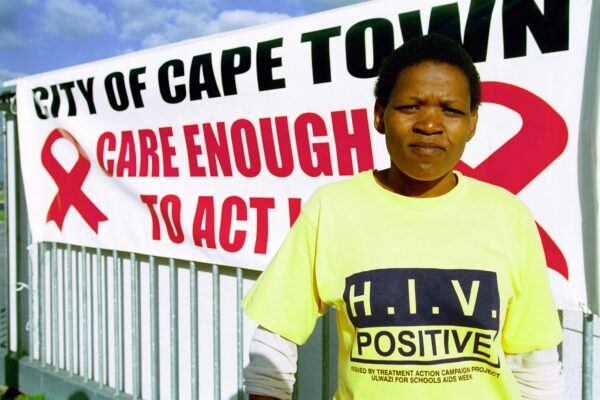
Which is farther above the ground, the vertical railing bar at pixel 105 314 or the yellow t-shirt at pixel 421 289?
the yellow t-shirt at pixel 421 289

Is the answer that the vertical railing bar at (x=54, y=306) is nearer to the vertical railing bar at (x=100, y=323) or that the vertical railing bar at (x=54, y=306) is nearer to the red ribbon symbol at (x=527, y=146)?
the vertical railing bar at (x=100, y=323)

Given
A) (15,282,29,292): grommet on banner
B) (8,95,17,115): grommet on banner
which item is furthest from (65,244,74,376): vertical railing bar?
(8,95,17,115): grommet on banner

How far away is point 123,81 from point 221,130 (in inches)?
33.0

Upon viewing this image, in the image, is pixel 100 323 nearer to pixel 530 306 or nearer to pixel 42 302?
pixel 42 302

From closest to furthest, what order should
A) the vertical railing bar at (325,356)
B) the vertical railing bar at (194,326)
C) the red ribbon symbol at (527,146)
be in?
the red ribbon symbol at (527,146), the vertical railing bar at (325,356), the vertical railing bar at (194,326)

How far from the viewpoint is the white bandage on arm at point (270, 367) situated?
1400mm

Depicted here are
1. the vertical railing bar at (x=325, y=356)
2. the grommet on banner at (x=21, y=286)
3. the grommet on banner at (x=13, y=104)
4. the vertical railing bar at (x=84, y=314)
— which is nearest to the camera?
the vertical railing bar at (x=325, y=356)

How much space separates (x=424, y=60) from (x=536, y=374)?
79 centimetres

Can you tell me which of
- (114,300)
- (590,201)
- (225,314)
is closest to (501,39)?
(590,201)

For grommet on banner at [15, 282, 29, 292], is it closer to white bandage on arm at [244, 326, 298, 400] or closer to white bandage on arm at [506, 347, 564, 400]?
white bandage on arm at [244, 326, 298, 400]

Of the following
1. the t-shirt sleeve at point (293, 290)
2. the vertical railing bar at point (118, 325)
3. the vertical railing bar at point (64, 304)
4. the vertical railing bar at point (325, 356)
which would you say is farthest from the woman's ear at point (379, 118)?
the vertical railing bar at point (64, 304)

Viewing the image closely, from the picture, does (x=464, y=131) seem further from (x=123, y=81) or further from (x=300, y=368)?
(x=123, y=81)

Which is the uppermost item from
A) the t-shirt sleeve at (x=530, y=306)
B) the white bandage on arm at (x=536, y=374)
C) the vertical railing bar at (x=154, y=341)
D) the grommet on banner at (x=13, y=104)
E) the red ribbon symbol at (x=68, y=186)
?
the grommet on banner at (x=13, y=104)

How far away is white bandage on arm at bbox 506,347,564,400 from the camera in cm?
139
